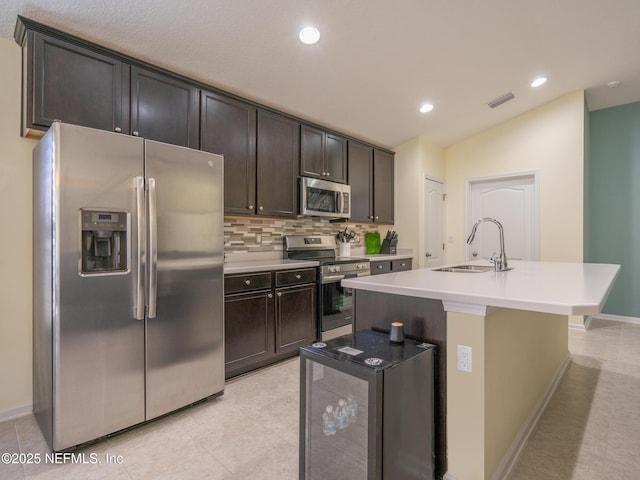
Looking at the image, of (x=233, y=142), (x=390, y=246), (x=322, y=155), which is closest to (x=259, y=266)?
(x=233, y=142)

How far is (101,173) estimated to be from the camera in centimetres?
188

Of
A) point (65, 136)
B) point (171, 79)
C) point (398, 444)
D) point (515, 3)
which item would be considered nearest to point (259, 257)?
point (171, 79)

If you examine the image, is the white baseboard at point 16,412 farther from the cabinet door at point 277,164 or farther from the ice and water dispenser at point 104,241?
the cabinet door at point 277,164

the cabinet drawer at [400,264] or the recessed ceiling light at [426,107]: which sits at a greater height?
the recessed ceiling light at [426,107]

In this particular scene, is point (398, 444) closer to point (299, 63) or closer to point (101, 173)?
point (101, 173)

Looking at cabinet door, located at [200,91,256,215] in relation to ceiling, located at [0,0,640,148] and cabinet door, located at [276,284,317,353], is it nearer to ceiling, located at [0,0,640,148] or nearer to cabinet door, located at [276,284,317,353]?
ceiling, located at [0,0,640,148]

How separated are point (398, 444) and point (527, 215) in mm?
4392

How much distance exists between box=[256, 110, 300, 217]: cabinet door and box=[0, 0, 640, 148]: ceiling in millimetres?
178

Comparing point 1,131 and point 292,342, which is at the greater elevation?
point 1,131

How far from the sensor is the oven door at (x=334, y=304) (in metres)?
3.39

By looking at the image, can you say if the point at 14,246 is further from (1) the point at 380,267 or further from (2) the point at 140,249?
(1) the point at 380,267

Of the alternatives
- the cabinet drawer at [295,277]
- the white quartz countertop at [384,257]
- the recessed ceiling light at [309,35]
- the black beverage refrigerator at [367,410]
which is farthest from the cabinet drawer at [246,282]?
the recessed ceiling light at [309,35]

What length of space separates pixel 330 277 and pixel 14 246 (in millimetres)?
2458

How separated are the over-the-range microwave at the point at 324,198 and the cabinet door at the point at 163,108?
1252mm
